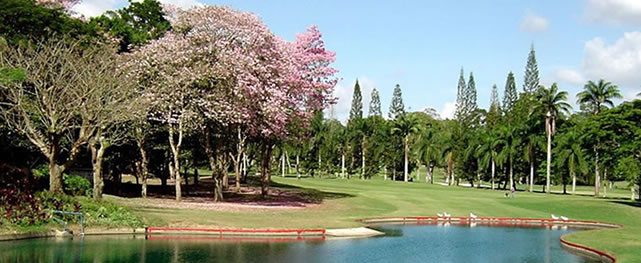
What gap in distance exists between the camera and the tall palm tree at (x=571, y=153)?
285 ft

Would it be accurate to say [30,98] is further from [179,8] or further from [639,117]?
[639,117]

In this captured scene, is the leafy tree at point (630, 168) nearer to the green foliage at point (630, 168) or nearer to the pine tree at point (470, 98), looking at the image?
the green foliage at point (630, 168)

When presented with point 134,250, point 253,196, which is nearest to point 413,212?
point 253,196

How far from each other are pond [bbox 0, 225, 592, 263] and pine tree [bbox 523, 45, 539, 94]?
93075mm

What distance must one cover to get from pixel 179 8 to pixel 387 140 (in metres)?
74.9

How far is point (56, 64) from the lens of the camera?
40000mm

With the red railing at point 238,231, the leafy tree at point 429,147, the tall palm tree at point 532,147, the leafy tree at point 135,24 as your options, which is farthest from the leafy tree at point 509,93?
the red railing at point 238,231

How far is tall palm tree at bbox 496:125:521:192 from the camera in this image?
3792 inches

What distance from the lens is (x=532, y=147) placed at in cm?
9469

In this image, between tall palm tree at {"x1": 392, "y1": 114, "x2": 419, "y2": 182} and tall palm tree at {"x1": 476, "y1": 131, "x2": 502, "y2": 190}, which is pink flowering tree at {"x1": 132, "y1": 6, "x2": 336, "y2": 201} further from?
tall palm tree at {"x1": 392, "y1": 114, "x2": 419, "y2": 182}

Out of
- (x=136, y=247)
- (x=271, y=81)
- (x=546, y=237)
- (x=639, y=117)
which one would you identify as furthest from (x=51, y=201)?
(x=639, y=117)

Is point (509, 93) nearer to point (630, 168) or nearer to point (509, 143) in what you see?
point (509, 143)

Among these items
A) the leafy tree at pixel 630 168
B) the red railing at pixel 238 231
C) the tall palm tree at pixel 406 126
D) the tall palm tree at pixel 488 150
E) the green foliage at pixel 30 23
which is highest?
the green foliage at pixel 30 23

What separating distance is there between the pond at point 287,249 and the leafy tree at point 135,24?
20846 mm
